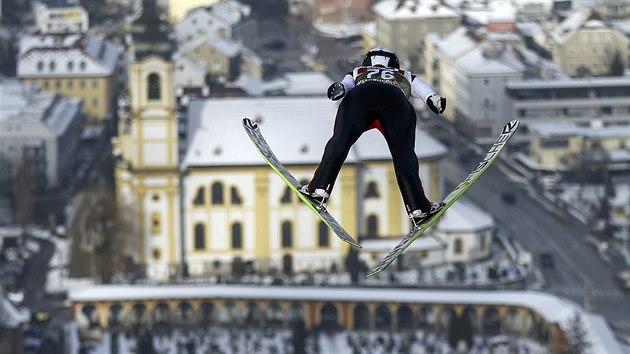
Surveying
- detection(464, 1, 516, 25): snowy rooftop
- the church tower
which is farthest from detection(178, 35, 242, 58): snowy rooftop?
the church tower

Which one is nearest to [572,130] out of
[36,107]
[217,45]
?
[217,45]

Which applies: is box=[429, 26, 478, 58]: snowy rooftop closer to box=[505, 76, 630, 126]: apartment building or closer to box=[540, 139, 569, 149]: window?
box=[505, 76, 630, 126]: apartment building

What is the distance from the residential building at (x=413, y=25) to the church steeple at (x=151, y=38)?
131 feet

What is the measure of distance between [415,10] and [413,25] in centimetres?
111

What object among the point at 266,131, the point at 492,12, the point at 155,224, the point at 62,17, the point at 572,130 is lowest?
the point at 155,224

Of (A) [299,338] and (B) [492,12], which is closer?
(A) [299,338]

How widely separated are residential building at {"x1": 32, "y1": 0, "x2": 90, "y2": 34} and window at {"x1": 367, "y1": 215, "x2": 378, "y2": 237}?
3660cm

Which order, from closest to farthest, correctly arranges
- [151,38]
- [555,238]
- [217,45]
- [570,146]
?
[151,38], [555,238], [570,146], [217,45]

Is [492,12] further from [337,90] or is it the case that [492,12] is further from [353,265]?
[337,90]

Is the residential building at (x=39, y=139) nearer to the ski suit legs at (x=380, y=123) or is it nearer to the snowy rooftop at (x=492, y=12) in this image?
the snowy rooftop at (x=492, y=12)

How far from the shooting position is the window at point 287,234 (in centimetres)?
5953

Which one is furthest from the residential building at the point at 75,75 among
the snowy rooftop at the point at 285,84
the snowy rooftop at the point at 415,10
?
the snowy rooftop at the point at 415,10

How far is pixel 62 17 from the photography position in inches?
3839

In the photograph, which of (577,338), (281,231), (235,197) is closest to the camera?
(577,338)
